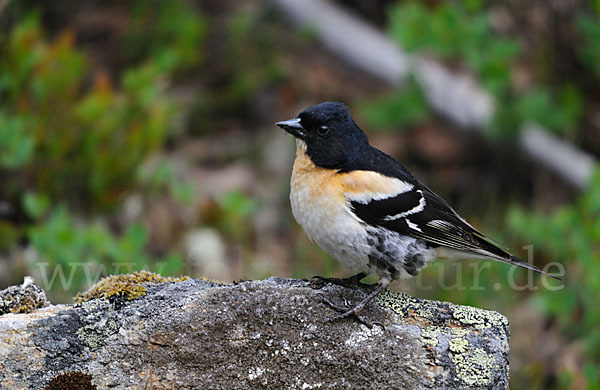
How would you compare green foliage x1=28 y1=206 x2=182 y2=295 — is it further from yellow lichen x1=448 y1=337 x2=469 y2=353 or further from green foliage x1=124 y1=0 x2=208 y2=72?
green foliage x1=124 y1=0 x2=208 y2=72

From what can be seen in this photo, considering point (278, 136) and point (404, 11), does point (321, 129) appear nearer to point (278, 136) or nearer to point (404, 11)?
point (404, 11)

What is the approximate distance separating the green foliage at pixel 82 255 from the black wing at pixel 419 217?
1529mm

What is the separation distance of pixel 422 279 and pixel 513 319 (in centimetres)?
92

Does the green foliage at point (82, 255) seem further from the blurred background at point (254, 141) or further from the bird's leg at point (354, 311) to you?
the bird's leg at point (354, 311)

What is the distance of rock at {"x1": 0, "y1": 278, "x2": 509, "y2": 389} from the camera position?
3021 millimetres

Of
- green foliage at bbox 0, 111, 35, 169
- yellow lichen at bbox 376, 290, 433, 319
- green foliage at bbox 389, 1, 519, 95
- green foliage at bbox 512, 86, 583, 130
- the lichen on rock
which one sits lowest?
the lichen on rock

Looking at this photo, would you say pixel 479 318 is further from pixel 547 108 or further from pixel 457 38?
pixel 547 108

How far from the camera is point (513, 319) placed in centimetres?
629

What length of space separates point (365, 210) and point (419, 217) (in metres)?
0.32

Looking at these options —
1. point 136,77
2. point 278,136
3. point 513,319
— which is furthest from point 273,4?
point 513,319

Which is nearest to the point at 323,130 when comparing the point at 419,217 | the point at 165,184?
the point at 419,217

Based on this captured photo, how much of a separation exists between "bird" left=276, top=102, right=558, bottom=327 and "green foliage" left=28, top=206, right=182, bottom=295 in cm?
129

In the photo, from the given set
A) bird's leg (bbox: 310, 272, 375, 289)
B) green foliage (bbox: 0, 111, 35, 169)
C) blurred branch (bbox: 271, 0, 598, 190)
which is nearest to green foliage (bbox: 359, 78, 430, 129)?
blurred branch (bbox: 271, 0, 598, 190)

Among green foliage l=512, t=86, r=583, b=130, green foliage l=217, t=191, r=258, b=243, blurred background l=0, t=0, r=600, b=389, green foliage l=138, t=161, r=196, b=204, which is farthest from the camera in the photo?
green foliage l=512, t=86, r=583, b=130
